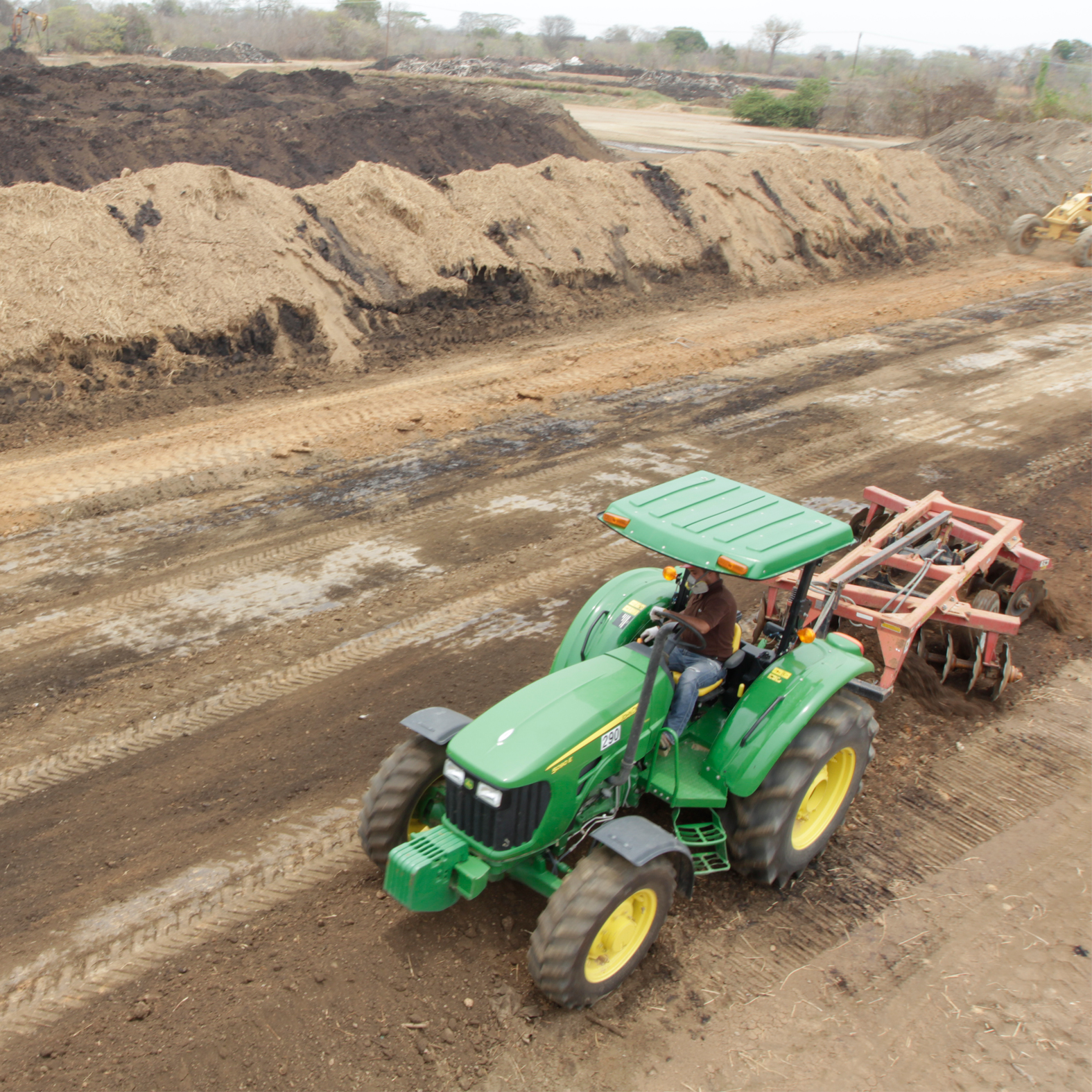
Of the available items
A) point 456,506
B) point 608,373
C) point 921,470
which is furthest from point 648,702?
point 608,373

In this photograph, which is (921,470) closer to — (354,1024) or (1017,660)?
(1017,660)

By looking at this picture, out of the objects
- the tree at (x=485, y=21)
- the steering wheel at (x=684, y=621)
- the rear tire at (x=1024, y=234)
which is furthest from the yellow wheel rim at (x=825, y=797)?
the tree at (x=485, y=21)

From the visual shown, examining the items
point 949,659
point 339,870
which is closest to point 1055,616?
point 949,659

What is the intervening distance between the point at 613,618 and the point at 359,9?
259 feet

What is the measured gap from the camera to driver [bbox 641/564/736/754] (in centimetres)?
484

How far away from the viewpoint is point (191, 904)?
499cm

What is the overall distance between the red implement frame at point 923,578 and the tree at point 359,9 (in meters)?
74.2

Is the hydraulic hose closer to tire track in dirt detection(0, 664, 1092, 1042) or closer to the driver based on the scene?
the driver

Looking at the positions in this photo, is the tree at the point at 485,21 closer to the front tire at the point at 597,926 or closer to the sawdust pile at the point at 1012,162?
the sawdust pile at the point at 1012,162

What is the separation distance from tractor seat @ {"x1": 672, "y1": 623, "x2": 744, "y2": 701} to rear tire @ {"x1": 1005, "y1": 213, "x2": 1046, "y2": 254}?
20.6 metres

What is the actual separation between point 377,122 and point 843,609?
17325 mm

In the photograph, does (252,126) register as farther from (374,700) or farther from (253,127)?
(374,700)

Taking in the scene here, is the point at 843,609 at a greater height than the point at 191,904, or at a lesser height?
greater

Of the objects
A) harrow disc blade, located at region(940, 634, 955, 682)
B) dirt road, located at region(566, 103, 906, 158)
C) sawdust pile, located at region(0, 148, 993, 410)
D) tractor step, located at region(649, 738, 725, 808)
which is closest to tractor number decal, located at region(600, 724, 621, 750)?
tractor step, located at region(649, 738, 725, 808)
